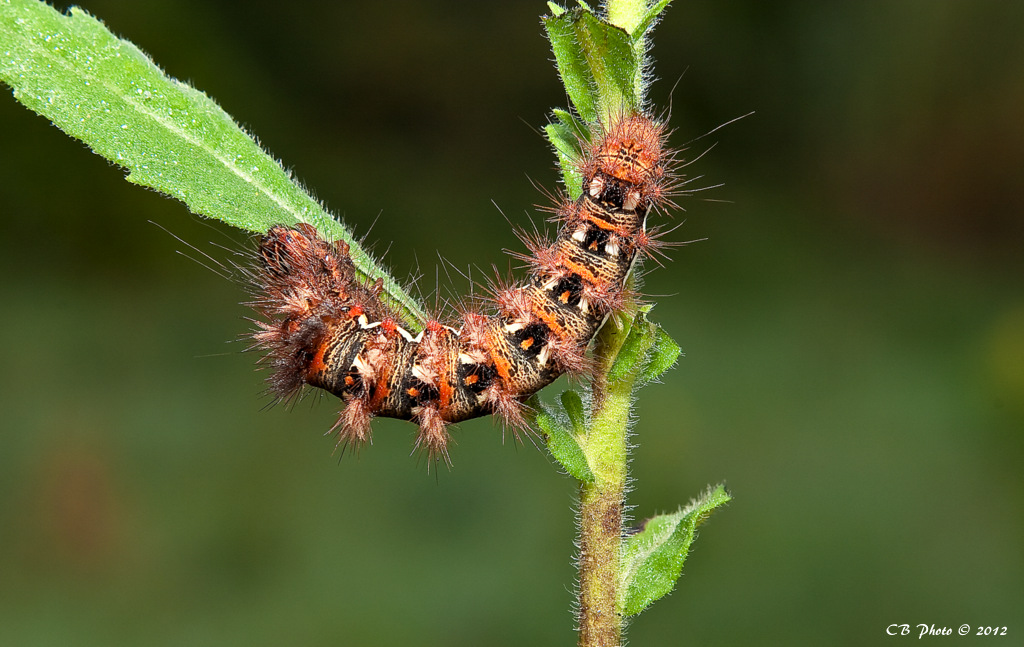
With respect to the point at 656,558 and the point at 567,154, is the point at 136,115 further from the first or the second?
the point at 656,558

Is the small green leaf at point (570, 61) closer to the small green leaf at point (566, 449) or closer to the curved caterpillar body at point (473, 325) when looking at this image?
the curved caterpillar body at point (473, 325)

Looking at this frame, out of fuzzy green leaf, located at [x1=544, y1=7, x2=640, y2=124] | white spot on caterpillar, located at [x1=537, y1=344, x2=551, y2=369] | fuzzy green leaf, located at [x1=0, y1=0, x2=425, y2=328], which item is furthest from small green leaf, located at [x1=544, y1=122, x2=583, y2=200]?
fuzzy green leaf, located at [x1=0, y1=0, x2=425, y2=328]

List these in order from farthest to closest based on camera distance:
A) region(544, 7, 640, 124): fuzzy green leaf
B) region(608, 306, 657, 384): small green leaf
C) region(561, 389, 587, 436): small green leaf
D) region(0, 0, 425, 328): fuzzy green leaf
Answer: region(0, 0, 425, 328): fuzzy green leaf
region(561, 389, 587, 436): small green leaf
region(608, 306, 657, 384): small green leaf
region(544, 7, 640, 124): fuzzy green leaf

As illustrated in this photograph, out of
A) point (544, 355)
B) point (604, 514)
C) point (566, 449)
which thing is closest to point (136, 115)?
point (544, 355)

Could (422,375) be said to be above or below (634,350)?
above

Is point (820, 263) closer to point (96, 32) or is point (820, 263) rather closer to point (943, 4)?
point (943, 4)

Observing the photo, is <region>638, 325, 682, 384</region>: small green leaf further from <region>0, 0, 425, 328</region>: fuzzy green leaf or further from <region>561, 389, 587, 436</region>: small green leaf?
<region>0, 0, 425, 328</region>: fuzzy green leaf
